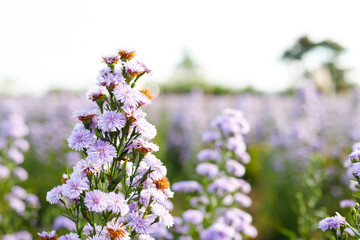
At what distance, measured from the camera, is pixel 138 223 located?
1.72m

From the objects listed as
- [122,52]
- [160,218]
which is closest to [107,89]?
[122,52]

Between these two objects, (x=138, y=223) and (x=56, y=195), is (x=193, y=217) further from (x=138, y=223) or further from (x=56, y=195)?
(x=56, y=195)

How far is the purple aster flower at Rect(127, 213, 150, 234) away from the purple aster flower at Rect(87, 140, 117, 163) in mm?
305

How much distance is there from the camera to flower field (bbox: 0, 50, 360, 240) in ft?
5.66

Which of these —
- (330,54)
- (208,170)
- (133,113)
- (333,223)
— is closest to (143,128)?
(133,113)

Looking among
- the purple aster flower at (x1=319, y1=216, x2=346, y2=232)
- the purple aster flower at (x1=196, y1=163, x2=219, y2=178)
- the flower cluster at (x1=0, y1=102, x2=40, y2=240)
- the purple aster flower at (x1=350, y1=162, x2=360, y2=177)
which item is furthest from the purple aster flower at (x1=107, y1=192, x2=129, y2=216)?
the flower cluster at (x1=0, y1=102, x2=40, y2=240)

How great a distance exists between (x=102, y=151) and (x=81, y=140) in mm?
130

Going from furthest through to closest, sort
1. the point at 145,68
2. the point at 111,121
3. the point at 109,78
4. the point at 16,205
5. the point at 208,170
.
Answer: the point at 16,205 → the point at 208,170 → the point at 145,68 → the point at 109,78 → the point at 111,121

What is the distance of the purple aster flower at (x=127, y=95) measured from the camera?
1.70 metres

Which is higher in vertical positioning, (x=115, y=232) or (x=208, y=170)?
(x=208, y=170)

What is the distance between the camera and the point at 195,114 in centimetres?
915

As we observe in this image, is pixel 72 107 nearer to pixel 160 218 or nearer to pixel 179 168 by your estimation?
pixel 179 168

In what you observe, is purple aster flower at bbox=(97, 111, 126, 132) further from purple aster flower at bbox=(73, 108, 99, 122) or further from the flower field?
purple aster flower at bbox=(73, 108, 99, 122)

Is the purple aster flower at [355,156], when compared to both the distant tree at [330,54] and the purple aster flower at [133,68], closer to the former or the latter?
the purple aster flower at [133,68]
